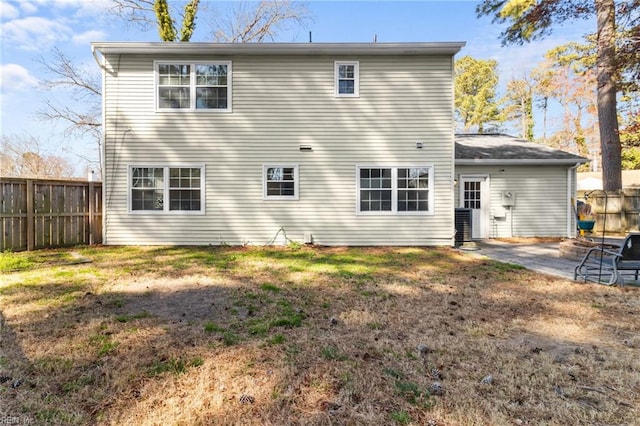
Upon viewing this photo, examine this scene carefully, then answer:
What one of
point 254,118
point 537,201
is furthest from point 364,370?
point 537,201

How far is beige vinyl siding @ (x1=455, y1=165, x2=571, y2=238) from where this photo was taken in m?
11.4

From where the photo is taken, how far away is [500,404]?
2.18 metres

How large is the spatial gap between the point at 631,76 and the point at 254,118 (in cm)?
1184

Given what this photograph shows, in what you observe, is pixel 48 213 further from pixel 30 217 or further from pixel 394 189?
pixel 394 189

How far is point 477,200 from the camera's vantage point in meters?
11.7

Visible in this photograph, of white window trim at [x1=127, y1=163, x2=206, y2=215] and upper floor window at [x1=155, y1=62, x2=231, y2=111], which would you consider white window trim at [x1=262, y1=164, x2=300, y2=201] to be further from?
upper floor window at [x1=155, y1=62, x2=231, y2=111]

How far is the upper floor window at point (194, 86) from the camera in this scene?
31.8 ft

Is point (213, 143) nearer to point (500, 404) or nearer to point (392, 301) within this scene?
point (392, 301)

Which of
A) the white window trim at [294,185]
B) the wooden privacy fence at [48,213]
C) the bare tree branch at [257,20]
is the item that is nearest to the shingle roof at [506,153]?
the white window trim at [294,185]

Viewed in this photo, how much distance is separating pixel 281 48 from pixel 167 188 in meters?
5.24

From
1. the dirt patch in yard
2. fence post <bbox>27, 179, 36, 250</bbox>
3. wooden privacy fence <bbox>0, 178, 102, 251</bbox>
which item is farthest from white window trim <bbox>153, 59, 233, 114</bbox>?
the dirt patch in yard

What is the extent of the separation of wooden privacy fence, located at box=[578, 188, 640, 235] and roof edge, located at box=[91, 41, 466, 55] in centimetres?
943

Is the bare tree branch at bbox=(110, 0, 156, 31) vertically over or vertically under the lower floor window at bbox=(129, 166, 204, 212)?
over

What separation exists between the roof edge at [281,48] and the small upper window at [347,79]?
1.32ft
